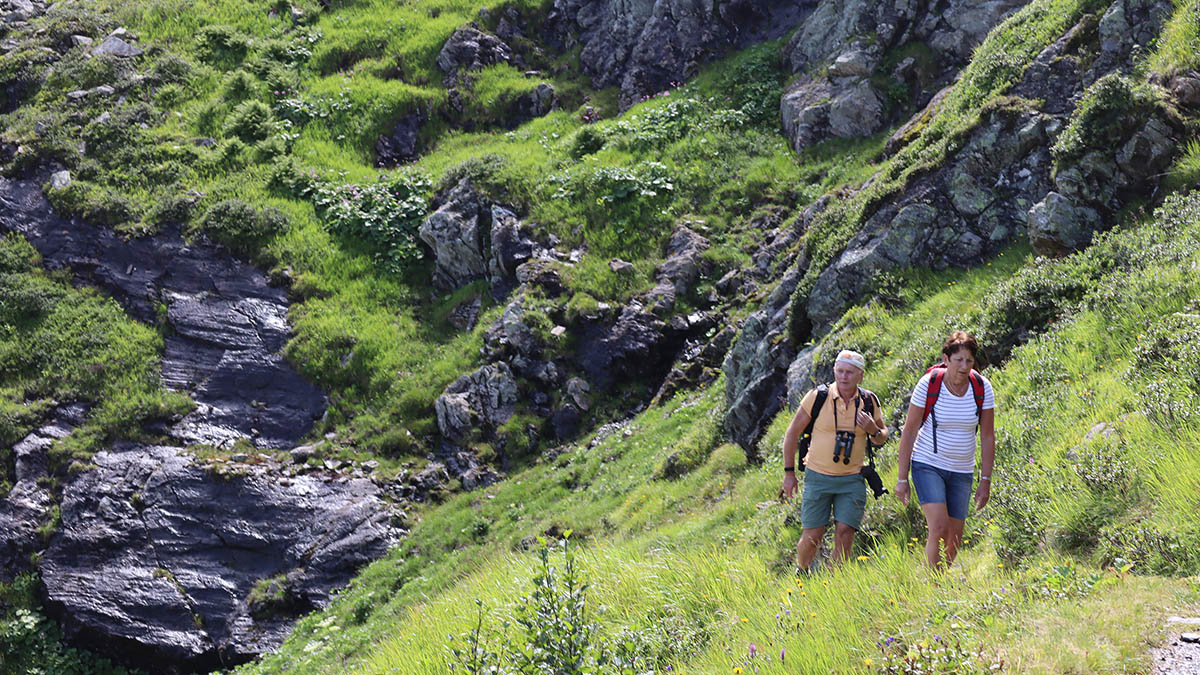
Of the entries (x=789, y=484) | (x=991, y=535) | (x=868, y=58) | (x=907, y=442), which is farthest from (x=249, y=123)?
(x=991, y=535)

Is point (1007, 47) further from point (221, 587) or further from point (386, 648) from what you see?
point (221, 587)

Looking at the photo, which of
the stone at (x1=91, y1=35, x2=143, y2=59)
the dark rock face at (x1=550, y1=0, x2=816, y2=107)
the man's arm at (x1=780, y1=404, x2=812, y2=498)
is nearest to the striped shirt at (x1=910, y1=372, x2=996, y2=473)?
the man's arm at (x1=780, y1=404, x2=812, y2=498)

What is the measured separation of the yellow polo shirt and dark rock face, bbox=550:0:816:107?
23.0m

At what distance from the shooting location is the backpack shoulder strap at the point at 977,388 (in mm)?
5969

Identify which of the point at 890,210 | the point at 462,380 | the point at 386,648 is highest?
the point at 890,210

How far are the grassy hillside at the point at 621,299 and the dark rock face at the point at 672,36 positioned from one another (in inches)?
51.3

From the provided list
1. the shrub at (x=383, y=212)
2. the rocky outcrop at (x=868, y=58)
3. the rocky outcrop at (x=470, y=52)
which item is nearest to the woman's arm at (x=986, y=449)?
the rocky outcrop at (x=868, y=58)

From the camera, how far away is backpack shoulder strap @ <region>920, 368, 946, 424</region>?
239 inches

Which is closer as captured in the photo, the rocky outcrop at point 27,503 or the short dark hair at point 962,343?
the short dark hair at point 962,343

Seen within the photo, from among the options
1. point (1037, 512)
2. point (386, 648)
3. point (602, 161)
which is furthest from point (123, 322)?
point (1037, 512)

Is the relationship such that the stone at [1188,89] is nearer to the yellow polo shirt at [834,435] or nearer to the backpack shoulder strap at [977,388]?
the backpack shoulder strap at [977,388]

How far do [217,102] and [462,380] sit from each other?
51.8 feet

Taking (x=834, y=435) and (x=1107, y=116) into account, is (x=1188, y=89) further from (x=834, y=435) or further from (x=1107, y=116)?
(x=834, y=435)

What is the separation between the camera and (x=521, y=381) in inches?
743
